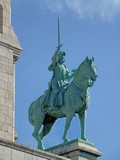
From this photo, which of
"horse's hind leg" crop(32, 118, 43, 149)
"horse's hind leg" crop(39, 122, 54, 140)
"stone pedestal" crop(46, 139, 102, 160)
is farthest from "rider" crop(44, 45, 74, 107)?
"stone pedestal" crop(46, 139, 102, 160)

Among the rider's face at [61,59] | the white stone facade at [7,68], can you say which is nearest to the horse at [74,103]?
the rider's face at [61,59]

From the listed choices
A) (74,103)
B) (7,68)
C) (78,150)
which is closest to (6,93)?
(7,68)

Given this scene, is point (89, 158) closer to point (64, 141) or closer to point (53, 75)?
point (64, 141)

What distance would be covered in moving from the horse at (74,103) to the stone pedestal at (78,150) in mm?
435

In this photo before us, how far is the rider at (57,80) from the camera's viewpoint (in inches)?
1296

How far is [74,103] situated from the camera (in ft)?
106

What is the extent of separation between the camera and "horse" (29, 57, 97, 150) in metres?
32.4

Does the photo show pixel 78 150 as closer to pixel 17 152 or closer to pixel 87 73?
pixel 87 73

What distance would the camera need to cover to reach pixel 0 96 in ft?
103

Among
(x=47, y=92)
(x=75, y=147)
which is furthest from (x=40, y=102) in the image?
(x=75, y=147)

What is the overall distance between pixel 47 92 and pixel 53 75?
105 centimetres

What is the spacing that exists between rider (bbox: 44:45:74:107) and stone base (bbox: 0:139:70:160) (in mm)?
6206

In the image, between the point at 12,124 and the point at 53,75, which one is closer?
the point at 12,124

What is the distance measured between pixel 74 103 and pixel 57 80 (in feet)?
5.08
